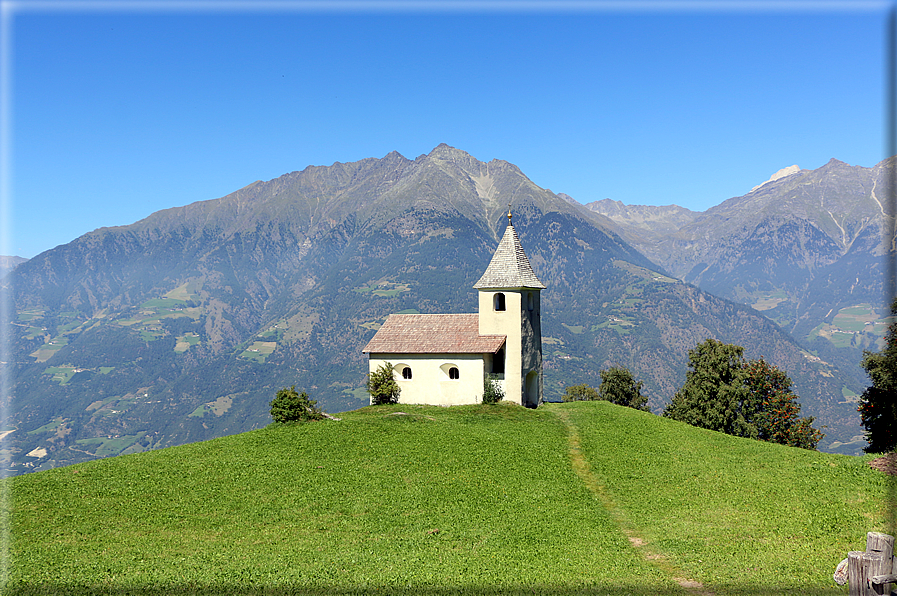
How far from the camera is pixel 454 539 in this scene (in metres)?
21.8

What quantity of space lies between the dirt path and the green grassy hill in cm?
10

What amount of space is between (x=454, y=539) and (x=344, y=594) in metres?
6.53

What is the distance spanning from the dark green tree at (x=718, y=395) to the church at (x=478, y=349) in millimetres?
18544

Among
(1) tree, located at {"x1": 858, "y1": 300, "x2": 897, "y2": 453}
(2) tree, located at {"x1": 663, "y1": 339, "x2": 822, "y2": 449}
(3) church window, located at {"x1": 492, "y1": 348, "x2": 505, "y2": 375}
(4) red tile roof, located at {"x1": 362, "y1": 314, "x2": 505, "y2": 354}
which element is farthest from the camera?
(2) tree, located at {"x1": 663, "y1": 339, "x2": 822, "y2": 449}

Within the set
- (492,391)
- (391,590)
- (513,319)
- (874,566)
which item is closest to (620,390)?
(513,319)

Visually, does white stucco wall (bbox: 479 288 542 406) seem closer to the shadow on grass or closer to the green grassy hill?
the green grassy hill

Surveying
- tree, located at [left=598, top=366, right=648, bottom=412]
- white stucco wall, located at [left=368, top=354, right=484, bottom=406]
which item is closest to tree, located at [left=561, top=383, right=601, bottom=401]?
tree, located at [left=598, top=366, right=648, bottom=412]

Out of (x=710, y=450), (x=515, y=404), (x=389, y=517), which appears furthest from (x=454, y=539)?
(x=515, y=404)

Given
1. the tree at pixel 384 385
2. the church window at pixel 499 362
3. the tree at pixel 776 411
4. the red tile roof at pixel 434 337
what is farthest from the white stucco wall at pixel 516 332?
the tree at pixel 776 411

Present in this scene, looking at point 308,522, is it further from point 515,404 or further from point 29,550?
point 515,404

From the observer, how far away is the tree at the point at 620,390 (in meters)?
76.7

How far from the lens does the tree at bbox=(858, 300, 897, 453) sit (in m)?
42.7

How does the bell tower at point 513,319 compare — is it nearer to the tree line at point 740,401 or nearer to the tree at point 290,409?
the tree at point 290,409

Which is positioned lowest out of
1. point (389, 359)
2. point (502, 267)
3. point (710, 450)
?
point (710, 450)
